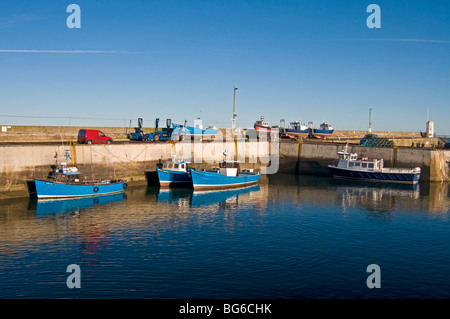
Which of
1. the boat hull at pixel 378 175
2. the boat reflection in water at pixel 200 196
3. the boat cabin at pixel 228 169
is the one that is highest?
the boat cabin at pixel 228 169

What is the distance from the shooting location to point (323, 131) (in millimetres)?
76500

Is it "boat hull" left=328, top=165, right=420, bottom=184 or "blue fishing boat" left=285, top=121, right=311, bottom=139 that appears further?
"blue fishing boat" left=285, top=121, right=311, bottom=139

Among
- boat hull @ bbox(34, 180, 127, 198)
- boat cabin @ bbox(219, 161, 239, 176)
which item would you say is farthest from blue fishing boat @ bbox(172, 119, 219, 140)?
boat hull @ bbox(34, 180, 127, 198)

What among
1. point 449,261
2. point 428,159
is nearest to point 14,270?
point 449,261

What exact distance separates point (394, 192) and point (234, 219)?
24205mm

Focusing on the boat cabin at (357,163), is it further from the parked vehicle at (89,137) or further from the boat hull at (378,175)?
the parked vehicle at (89,137)

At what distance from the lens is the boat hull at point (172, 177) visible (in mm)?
44344

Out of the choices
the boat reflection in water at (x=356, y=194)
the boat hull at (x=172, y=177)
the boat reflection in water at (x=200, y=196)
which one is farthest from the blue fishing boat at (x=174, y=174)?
the boat reflection in water at (x=356, y=194)

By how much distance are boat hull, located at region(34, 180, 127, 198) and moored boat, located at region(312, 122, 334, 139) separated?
48.0 meters

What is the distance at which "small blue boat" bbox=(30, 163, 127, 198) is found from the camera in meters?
34.8

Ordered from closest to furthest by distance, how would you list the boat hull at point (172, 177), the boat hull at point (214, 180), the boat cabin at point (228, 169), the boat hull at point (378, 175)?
the boat hull at point (214, 180) → the boat hull at point (172, 177) → the boat cabin at point (228, 169) → the boat hull at point (378, 175)

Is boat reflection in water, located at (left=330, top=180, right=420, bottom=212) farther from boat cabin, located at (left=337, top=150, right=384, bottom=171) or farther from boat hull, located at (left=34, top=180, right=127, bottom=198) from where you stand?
boat hull, located at (left=34, top=180, right=127, bottom=198)

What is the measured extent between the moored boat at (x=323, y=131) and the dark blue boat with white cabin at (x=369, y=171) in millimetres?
19852

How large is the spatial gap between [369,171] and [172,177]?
93.0 ft
